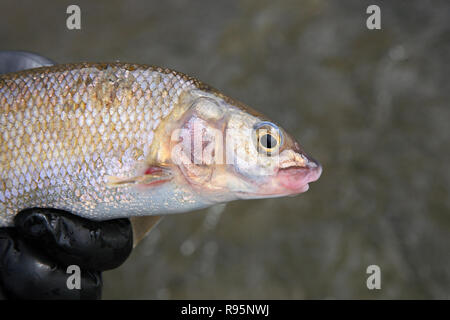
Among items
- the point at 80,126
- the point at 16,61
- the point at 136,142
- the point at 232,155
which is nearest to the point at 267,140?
the point at 232,155

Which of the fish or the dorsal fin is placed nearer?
the fish

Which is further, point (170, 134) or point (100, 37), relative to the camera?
point (100, 37)

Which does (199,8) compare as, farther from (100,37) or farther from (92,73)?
(92,73)

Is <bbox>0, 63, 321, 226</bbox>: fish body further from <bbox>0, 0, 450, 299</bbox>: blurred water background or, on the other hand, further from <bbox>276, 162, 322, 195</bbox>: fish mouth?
<bbox>0, 0, 450, 299</bbox>: blurred water background

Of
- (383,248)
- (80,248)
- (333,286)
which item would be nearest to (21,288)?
(80,248)

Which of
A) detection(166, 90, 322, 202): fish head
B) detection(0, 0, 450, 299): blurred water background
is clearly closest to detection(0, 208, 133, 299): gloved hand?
detection(166, 90, 322, 202): fish head

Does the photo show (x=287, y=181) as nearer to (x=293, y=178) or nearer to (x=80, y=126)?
(x=293, y=178)
